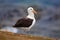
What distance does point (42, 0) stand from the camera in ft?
8.87

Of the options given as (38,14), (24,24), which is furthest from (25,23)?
(38,14)

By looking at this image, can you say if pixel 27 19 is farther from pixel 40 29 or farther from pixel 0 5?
pixel 0 5

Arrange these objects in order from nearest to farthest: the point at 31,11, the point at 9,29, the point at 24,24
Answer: the point at 24,24, the point at 9,29, the point at 31,11

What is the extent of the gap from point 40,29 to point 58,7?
15.4 inches

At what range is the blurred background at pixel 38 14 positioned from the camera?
2.54 metres

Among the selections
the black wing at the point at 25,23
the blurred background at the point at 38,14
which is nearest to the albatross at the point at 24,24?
the black wing at the point at 25,23

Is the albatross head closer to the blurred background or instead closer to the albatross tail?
the blurred background

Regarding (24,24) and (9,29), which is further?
(9,29)

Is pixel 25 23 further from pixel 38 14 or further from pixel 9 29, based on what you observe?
pixel 38 14

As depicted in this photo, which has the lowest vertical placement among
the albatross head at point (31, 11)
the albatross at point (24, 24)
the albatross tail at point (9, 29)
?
the albatross tail at point (9, 29)

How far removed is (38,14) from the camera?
107 inches

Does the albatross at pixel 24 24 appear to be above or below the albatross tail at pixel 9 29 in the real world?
above

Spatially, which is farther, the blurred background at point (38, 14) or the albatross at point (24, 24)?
the blurred background at point (38, 14)

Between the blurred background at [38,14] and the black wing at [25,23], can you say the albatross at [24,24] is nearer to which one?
the black wing at [25,23]
